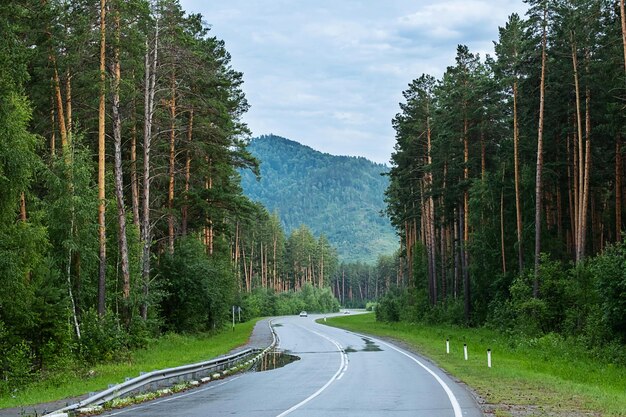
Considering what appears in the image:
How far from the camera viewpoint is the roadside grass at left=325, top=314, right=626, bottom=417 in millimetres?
13859

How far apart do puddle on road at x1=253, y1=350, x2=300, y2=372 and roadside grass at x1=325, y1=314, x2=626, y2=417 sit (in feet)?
20.4

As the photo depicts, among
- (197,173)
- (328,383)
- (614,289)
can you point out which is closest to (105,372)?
→ (328,383)

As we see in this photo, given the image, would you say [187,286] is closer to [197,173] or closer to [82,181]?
[197,173]

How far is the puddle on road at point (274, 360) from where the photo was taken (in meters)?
25.3

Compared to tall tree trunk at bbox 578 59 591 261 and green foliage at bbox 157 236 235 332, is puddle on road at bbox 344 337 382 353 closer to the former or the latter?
green foliage at bbox 157 236 235 332

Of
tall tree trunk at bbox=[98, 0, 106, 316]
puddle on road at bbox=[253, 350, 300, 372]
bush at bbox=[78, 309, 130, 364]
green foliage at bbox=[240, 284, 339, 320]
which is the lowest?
green foliage at bbox=[240, 284, 339, 320]

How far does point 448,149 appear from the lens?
48938 millimetres

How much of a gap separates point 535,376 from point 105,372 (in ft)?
44.8

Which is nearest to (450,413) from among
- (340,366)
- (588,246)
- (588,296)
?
(340,366)

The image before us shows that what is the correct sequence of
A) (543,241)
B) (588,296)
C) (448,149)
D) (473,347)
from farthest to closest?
(448,149), (543,241), (473,347), (588,296)

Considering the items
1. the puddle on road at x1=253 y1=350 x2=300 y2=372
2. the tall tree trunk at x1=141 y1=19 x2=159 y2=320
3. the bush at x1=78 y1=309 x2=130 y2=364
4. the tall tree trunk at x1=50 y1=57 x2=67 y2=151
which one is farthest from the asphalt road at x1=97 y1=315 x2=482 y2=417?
the tall tree trunk at x1=50 y1=57 x2=67 y2=151

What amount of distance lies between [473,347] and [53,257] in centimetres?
2055

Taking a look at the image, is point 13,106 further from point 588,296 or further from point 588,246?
point 588,246

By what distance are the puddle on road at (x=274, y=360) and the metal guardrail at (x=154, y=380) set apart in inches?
47.0
